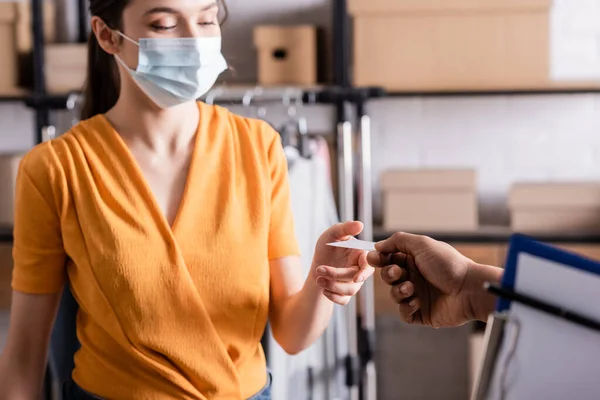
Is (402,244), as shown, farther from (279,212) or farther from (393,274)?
(279,212)

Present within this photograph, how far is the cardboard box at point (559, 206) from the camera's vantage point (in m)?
2.41

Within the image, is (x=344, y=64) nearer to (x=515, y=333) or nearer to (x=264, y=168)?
(x=264, y=168)

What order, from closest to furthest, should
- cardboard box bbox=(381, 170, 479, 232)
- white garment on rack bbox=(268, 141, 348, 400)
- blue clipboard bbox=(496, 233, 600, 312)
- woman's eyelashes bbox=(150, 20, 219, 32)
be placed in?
blue clipboard bbox=(496, 233, 600, 312) < woman's eyelashes bbox=(150, 20, 219, 32) < white garment on rack bbox=(268, 141, 348, 400) < cardboard box bbox=(381, 170, 479, 232)

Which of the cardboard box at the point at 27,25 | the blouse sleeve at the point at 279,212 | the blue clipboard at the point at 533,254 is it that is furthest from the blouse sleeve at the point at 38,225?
the cardboard box at the point at 27,25

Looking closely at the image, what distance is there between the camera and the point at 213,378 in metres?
1.06

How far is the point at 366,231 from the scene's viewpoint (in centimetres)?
239

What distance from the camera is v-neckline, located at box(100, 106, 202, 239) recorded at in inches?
43.4

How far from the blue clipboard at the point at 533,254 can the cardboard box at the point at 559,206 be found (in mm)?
1927

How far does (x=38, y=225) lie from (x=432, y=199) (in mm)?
1562

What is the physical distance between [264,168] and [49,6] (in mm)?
1883

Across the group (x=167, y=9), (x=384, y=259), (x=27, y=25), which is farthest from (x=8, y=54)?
(x=384, y=259)

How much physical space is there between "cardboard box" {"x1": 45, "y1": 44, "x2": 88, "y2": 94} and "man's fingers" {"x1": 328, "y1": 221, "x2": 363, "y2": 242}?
1746mm

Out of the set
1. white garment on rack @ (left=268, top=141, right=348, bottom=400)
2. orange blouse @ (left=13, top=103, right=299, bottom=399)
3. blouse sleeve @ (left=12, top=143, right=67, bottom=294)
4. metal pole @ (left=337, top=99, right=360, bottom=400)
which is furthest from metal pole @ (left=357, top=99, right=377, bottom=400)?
blouse sleeve @ (left=12, top=143, right=67, bottom=294)

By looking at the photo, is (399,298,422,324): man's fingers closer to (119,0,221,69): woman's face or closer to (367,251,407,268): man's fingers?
(367,251,407,268): man's fingers
